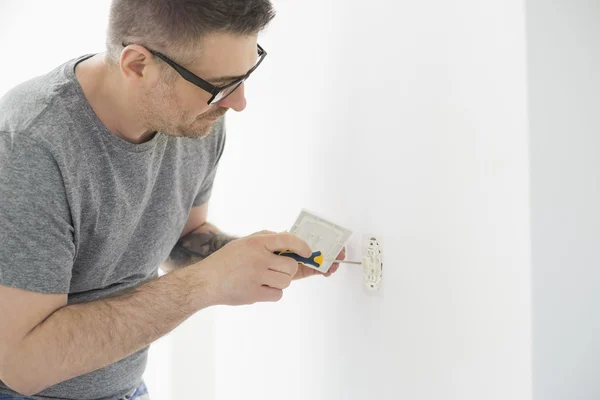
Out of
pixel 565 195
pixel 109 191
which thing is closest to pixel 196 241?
pixel 109 191

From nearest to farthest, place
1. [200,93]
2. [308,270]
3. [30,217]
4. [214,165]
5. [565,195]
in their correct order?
1. [565,195]
2. [30,217]
3. [200,93]
4. [308,270]
5. [214,165]

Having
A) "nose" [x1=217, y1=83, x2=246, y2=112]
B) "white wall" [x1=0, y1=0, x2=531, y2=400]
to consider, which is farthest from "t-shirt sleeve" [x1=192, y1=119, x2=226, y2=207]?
"nose" [x1=217, y1=83, x2=246, y2=112]

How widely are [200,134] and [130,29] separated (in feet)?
0.71

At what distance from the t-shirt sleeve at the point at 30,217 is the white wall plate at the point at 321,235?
1.35 ft

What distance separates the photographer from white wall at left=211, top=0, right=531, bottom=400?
0.87 metres

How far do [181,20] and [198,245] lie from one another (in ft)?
1.95

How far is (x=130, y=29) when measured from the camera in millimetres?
1080

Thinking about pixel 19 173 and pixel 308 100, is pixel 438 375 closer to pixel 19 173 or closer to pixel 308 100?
pixel 308 100

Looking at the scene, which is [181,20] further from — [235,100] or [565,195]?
[565,195]

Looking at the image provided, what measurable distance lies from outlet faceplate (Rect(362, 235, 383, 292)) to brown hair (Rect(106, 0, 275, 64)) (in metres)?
0.42

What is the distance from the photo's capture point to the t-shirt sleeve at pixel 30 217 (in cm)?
100

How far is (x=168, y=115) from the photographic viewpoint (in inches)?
44.8

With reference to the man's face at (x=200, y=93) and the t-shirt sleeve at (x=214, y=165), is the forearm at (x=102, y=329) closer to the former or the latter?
the man's face at (x=200, y=93)

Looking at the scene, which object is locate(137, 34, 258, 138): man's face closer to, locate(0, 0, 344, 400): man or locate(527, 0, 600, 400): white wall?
locate(0, 0, 344, 400): man
